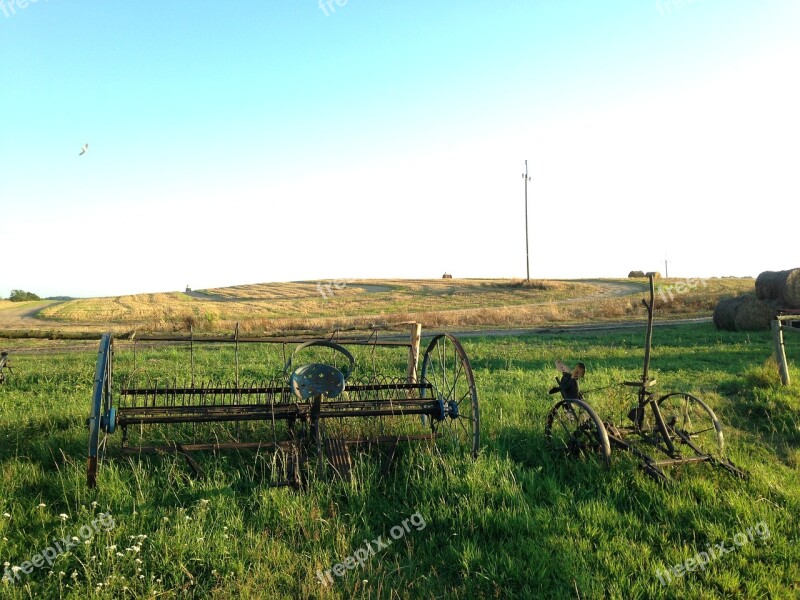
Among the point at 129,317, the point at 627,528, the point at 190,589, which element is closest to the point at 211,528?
the point at 190,589

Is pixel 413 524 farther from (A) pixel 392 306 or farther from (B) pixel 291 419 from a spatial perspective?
(A) pixel 392 306

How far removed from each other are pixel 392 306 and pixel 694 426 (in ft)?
126

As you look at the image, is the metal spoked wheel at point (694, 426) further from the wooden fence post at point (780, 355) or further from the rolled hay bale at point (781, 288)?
the rolled hay bale at point (781, 288)

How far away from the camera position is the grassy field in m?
4.25

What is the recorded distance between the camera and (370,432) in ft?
23.1

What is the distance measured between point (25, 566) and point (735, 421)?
850 cm

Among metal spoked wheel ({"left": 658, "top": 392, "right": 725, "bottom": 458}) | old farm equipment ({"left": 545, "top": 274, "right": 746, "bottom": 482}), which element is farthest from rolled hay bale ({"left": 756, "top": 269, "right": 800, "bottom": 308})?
old farm equipment ({"left": 545, "top": 274, "right": 746, "bottom": 482})

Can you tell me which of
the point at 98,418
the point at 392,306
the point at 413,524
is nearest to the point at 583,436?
the point at 413,524

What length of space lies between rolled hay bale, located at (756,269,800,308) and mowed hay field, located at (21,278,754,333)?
574 centimetres

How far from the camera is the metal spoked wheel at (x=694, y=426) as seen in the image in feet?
20.8

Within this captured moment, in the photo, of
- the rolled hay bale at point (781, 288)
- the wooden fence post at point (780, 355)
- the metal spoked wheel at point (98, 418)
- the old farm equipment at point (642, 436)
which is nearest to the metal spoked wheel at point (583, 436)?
the old farm equipment at point (642, 436)

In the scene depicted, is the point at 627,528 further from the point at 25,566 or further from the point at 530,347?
the point at 530,347

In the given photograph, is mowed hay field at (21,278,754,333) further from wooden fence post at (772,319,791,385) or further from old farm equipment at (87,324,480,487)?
wooden fence post at (772,319,791,385)

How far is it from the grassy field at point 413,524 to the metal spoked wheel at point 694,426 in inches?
11.1
